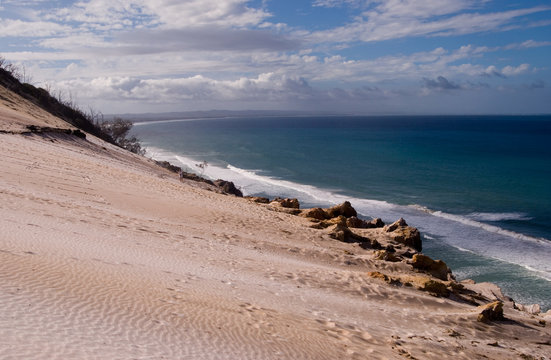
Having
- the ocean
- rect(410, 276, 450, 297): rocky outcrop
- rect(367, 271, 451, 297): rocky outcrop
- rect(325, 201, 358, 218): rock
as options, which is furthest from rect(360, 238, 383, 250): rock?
the ocean

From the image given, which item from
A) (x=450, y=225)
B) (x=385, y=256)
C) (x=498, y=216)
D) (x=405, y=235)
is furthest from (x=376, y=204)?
(x=385, y=256)

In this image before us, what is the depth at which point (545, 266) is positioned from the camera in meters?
21.9

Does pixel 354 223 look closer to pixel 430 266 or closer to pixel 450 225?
pixel 430 266

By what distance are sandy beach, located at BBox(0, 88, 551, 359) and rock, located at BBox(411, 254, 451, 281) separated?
1.79 ft

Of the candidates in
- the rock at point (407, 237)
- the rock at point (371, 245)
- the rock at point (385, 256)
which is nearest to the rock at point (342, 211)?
the rock at point (407, 237)

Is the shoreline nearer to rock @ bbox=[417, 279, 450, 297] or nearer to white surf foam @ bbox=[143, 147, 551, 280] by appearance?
white surf foam @ bbox=[143, 147, 551, 280]

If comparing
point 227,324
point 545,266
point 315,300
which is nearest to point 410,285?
point 315,300

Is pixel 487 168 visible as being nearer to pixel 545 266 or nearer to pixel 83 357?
pixel 545 266

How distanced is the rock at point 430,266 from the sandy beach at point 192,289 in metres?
0.55

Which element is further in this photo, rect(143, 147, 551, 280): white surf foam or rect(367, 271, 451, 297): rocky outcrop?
rect(143, 147, 551, 280): white surf foam

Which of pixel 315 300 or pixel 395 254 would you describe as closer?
pixel 315 300

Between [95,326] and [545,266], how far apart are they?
21845mm

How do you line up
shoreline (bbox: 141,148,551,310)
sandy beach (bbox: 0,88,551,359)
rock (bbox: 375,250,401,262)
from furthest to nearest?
shoreline (bbox: 141,148,551,310)
rock (bbox: 375,250,401,262)
sandy beach (bbox: 0,88,551,359)

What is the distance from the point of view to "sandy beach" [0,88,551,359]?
231 inches
